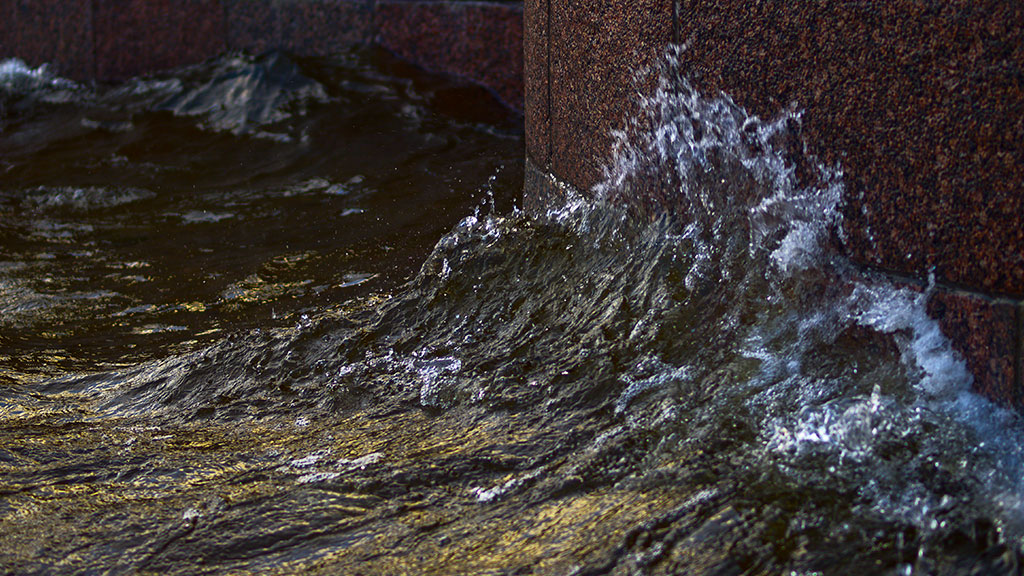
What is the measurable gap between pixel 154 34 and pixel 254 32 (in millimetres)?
985

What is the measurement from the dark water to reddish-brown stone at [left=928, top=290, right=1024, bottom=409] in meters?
0.06

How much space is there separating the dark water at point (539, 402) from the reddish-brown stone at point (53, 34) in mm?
5015

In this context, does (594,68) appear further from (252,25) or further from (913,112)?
(252,25)

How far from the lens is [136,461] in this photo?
3.33 metres

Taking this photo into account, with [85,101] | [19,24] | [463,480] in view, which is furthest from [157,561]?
[19,24]

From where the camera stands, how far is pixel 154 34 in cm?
962

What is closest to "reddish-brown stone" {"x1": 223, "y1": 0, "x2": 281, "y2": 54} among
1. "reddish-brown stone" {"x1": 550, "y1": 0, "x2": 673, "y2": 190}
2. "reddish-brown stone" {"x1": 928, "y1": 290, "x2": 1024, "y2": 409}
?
"reddish-brown stone" {"x1": 550, "y1": 0, "x2": 673, "y2": 190}

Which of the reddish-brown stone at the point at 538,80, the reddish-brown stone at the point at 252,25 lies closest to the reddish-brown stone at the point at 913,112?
the reddish-brown stone at the point at 538,80

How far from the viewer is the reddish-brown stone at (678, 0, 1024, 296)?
8.59ft

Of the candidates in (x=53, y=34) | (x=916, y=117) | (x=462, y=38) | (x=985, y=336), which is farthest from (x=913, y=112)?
(x=53, y=34)

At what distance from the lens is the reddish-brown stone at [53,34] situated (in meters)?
9.80

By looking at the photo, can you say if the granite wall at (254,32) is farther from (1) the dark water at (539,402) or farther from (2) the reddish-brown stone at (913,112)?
(2) the reddish-brown stone at (913,112)

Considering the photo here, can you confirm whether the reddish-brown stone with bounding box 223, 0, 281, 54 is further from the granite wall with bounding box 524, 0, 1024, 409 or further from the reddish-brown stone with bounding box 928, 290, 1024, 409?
the reddish-brown stone with bounding box 928, 290, 1024, 409

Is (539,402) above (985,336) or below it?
below
